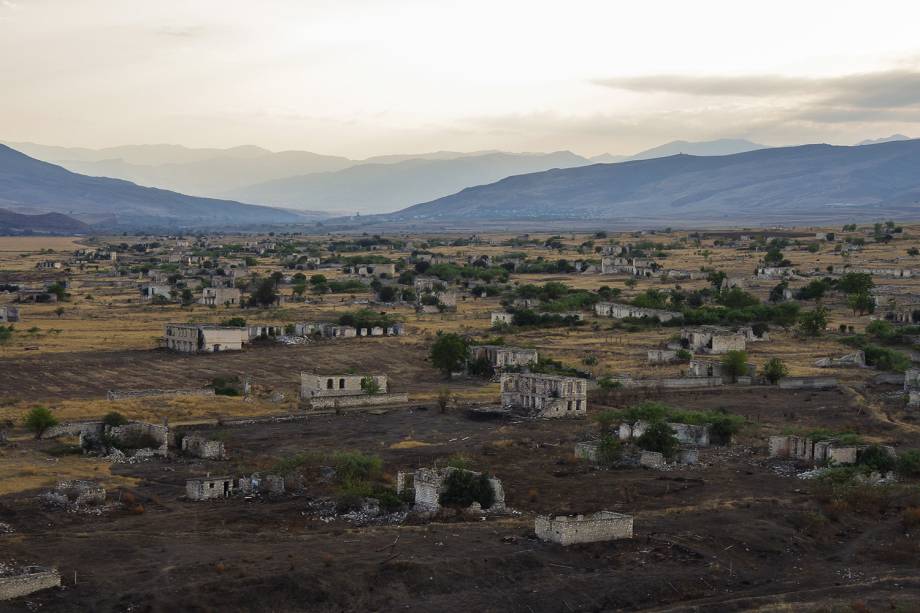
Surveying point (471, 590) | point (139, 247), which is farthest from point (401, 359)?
point (139, 247)

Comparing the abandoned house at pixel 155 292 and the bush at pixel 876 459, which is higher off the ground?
the bush at pixel 876 459

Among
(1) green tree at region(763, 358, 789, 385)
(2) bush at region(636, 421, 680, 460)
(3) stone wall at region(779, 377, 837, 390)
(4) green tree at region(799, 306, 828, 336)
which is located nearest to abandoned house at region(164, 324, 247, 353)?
(1) green tree at region(763, 358, 789, 385)

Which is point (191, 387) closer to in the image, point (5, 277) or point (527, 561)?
point (527, 561)

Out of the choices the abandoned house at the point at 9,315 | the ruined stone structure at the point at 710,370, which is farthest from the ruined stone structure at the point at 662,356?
the abandoned house at the point at 9,315

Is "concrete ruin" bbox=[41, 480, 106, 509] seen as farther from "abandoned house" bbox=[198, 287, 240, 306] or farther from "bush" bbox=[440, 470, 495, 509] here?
"abandoned house" bbox=[198, 287, 240, 306]

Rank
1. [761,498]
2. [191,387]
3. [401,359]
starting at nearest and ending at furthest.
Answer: [761,498]
[191,387]
[401,359]

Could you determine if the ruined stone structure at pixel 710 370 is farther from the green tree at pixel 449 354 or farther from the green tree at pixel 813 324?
the green tree at pixel 813 324
